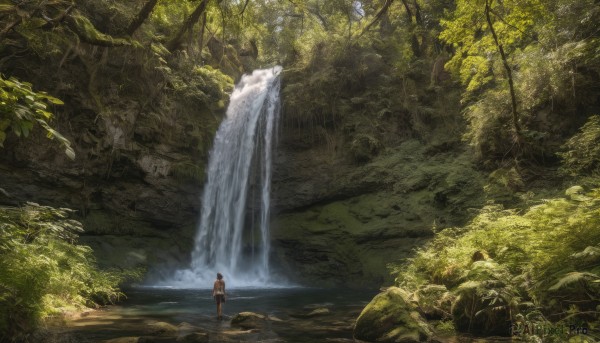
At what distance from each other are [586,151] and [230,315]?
385 inches

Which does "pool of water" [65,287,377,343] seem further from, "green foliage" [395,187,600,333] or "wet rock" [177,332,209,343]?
"green foliage" [395,187,600,333]

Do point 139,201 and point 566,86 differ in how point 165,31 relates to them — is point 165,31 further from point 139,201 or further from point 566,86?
point 566,86

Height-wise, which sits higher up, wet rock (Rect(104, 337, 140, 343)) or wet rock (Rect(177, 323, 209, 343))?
wet rock (Rect(104, 337, 140, 343))

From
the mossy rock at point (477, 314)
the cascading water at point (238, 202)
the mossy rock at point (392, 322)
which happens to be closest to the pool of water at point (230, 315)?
the mossy rock at point (392, 322)

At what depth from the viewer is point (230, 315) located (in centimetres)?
919

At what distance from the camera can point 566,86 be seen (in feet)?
39.5

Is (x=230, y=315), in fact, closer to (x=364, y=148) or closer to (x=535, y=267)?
(x=535, y=267)

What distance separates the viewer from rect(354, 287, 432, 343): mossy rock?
20.2 feet

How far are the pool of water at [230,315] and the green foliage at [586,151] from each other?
670 centimetres

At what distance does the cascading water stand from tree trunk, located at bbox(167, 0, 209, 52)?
7555 mm

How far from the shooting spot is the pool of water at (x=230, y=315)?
6.88 metres

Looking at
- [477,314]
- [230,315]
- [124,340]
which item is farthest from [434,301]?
[124,340]

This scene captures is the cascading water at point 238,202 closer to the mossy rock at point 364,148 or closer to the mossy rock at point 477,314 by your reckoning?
the mossy rock at point 364,148

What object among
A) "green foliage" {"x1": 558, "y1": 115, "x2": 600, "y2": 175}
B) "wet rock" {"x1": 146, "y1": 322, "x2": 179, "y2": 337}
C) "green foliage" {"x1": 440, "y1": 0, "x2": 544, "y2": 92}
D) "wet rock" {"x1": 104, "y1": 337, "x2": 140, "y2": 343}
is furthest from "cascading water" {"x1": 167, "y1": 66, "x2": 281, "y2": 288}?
"green foliage" {"x1": 558, "y1": 115, "x2": 600, "y2": 175}
